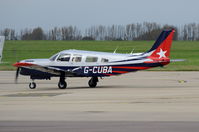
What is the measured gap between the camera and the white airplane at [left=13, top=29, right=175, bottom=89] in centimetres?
2664

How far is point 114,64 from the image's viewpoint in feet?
87.5

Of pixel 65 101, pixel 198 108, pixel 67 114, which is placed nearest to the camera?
pixel 67 114

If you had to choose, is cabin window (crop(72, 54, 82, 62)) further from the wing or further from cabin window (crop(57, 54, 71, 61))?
the wing

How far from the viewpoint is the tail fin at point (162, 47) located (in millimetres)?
26750

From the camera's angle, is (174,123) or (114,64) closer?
(174,123)

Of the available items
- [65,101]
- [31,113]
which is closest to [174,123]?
[31,113]

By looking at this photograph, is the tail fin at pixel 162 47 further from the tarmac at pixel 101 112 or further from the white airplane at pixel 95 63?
the tarmac at pixel 101 112

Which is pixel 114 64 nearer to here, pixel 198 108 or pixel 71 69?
pixel 71 69

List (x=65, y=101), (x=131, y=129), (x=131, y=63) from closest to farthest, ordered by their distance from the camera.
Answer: (x=131, y=129) < (x=65, y=101) < (x=131, y=63)

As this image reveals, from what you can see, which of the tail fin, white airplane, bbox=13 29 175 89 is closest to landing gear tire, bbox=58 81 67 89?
white airplane, bbox=13 29 175 89

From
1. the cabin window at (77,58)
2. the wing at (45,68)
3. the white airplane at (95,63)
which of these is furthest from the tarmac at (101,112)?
the cabin window at (77,58)

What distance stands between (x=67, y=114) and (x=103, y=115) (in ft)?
3.42

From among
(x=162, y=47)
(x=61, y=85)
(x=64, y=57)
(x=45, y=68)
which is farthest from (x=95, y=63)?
(x=162, y=47)

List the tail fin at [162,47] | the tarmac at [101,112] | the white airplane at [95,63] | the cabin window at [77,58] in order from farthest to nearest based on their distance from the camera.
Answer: the cabin window at [77,58] → the tail fin at [162,47] → the white airplane at [95,63] → the tarmac at [101,112]
